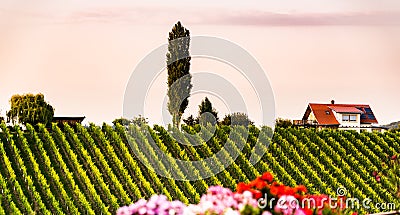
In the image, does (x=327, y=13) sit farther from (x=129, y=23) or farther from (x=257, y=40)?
(x=129, y=23)

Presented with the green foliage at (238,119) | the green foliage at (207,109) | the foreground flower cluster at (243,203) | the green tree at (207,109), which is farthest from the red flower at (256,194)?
the green tree at (207,109)

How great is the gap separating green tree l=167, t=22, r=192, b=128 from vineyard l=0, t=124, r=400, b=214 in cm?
856

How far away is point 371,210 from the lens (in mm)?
14625

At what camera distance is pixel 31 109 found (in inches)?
1312

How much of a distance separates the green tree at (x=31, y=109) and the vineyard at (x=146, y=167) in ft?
44.0

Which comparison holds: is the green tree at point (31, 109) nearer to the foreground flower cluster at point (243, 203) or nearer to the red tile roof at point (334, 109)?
the red tile roof at point (334, 109)

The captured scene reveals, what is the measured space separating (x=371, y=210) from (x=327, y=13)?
6.71m

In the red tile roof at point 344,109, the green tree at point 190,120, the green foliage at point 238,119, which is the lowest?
the green foliage at point 238,119

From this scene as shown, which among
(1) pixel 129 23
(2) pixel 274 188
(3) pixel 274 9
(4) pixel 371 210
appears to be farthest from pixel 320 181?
(2) pixel 274 188

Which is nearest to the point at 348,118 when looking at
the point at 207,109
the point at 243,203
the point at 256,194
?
the point at 207,109

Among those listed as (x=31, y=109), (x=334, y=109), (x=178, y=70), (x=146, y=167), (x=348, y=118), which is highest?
(x=334, y=109)

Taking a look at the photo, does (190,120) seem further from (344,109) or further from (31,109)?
(344,109)

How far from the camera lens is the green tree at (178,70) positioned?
2771cm

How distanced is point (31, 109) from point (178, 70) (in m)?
8.12
